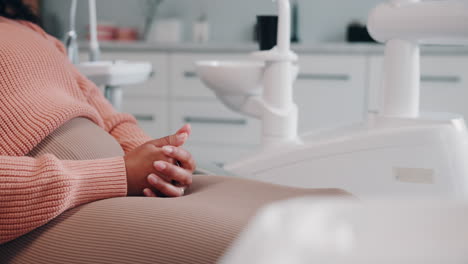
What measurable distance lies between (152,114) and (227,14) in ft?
2.91

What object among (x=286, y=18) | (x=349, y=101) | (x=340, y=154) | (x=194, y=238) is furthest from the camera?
(x=349, y=101)

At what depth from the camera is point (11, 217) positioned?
743mm

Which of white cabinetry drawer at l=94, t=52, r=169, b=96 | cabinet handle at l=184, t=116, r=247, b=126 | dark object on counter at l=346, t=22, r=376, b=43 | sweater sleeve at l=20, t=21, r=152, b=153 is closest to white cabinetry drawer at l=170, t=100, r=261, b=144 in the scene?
cabinet handle at l=184, t=116, r=247, b=126

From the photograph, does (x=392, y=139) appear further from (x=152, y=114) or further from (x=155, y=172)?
(x=152, y=114)

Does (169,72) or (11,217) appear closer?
(11,217)

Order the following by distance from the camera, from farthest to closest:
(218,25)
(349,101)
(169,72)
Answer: (218,25) < (169,72) < (349,101)

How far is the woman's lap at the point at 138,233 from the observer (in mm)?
673

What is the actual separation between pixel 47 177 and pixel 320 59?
232cm

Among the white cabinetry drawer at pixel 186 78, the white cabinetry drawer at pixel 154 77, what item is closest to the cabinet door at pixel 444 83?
the white cabinetry drawer at pixel 186 78

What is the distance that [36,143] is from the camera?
871 millimetres

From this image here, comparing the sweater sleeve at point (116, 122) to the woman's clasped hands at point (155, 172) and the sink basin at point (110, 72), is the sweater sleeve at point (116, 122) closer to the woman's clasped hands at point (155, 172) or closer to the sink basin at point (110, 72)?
the woman's clasped hands at point (155, 172)

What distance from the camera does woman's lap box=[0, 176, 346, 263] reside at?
0.67m

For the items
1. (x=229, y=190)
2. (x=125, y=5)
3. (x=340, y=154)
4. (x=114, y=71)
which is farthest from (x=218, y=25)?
(x=229, y=190)

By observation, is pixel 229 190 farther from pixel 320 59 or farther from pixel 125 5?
pixel 125 5
